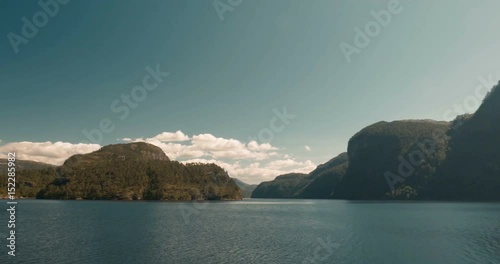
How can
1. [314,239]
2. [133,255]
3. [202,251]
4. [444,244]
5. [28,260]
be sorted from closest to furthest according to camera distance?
[28,260], [133,255], [202,251], [444,244], [314,239]

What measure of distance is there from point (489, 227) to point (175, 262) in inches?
4082

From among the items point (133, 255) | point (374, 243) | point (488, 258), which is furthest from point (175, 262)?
point (488, 258)

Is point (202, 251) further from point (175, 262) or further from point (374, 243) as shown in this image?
point (374, 243)

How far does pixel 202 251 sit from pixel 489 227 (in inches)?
3781

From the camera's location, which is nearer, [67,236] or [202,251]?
[202,251]

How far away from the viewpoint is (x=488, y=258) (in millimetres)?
65062

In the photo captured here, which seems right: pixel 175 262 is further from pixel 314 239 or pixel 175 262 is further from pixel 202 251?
pixel 314 239

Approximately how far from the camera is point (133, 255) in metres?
64.9

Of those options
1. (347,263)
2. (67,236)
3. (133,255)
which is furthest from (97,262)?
(347,263)

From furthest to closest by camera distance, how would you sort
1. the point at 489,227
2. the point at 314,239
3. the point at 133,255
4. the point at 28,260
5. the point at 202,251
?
the point at 489,227, the point at 314,239, the point at 202,251, the point at 133,255, the point at 28,260

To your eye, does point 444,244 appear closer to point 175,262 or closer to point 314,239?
point 314,239

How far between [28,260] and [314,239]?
62.0 m

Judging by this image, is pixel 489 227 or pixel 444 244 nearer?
pixel 444 244

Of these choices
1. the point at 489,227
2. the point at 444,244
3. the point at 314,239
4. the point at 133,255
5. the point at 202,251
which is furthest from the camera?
the point at 489,227
